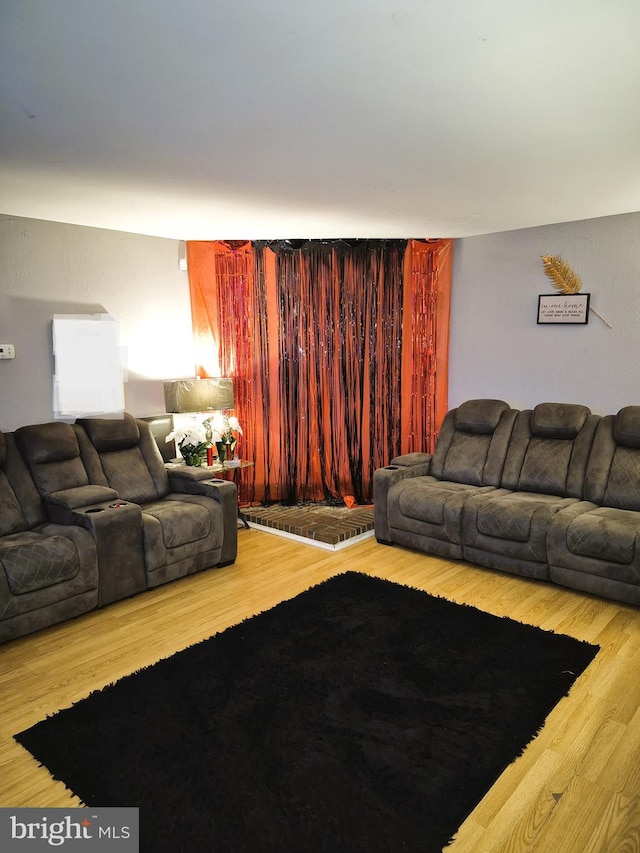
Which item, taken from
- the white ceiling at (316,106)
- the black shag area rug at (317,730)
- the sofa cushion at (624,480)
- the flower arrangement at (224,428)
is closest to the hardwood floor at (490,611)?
the black shag area rug at (317,730)

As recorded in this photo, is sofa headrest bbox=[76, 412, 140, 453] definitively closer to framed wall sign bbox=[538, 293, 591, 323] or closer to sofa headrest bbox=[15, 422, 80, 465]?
sofa headrest bbox=[15, 422, 80, 465]

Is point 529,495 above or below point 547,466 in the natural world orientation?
below

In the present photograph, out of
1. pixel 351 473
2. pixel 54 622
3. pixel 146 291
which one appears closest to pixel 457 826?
pixel 54 622

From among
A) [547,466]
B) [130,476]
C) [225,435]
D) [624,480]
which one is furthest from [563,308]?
[130,476]

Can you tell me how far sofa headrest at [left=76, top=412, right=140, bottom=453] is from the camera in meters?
4.05

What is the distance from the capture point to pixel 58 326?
416 cm

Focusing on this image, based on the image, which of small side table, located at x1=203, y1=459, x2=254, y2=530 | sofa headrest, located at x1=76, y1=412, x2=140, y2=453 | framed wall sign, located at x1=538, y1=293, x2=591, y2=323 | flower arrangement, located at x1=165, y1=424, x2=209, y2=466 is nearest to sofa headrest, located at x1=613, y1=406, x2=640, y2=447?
framed wall sign, located at x1=538, y1=293, x2=591, y2=323

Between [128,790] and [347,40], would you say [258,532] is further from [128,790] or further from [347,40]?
[347,40]

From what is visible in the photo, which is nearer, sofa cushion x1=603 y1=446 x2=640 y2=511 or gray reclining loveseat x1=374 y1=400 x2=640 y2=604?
gray reclining loveseat x1=374 y1=400 x2=640 y2=604

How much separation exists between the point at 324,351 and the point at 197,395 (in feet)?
4.16

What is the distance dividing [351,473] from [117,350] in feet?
7.30

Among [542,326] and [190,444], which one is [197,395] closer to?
[190,444]

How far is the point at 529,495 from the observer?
412cm

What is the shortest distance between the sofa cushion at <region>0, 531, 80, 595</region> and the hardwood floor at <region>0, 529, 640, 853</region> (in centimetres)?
31
